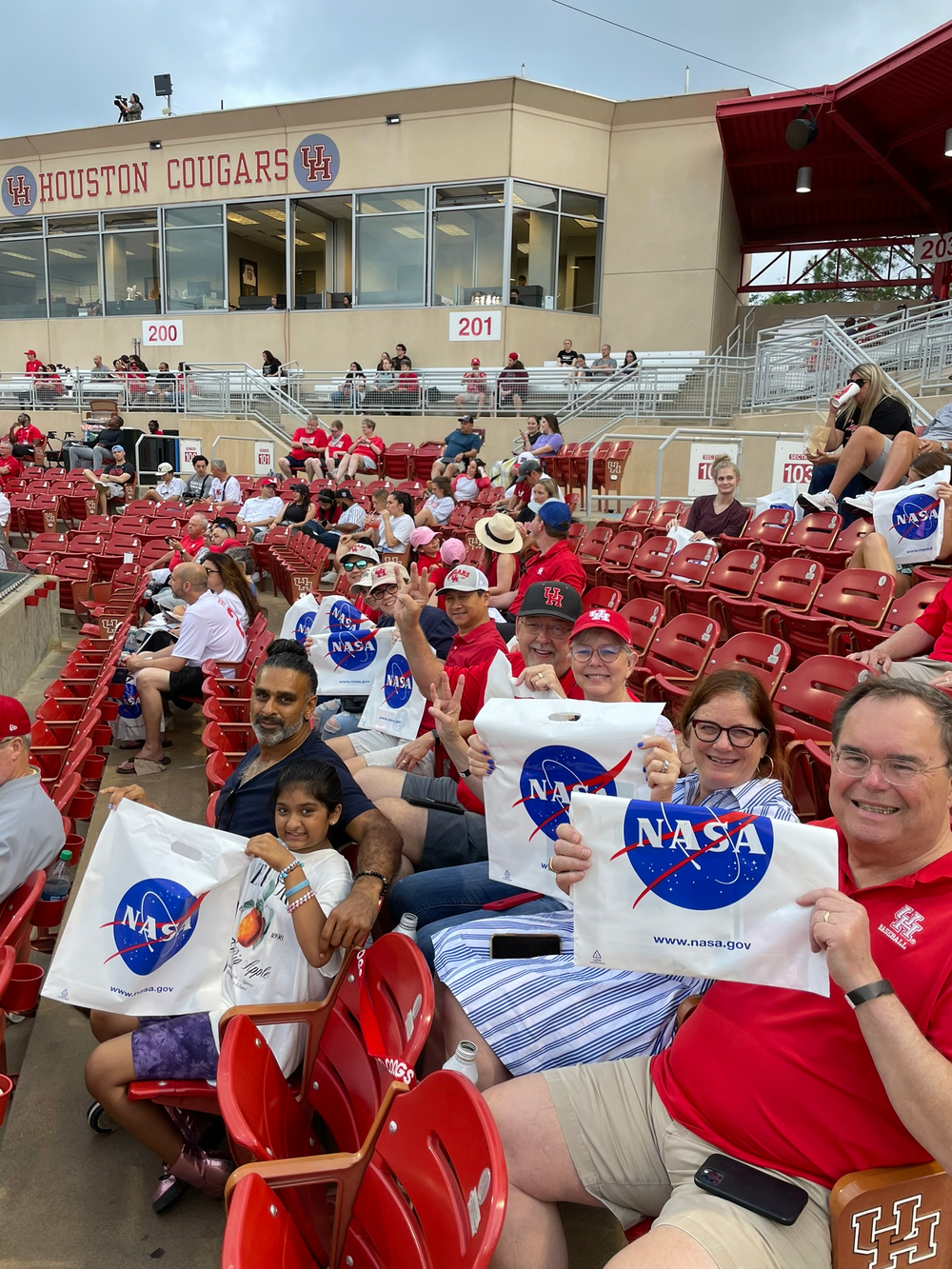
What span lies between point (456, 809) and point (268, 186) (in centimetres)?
2307

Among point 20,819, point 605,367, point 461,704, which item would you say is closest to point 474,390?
point 605,367

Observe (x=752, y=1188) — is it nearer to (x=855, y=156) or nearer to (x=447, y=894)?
(x=447, y=894)

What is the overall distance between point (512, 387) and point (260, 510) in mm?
6875

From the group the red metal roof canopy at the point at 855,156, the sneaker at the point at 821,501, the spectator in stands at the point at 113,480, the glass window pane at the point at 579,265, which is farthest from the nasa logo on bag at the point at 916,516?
the glass window pane at the point at 579,265

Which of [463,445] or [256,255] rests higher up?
[256,255]

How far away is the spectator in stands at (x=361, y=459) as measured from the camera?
16.6 m

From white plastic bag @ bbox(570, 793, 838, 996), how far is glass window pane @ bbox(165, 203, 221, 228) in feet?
82.3

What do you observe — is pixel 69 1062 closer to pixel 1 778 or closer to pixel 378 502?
pixel 1 778

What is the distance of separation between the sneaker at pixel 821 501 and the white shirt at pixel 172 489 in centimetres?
1256

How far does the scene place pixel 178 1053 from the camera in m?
2.46

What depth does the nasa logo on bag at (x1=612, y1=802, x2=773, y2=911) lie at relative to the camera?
5.74ft

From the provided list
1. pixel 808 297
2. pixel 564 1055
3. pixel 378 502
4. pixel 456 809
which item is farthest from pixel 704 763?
pixel 808 297

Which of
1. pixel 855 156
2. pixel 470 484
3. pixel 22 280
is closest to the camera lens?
pixel 470 484

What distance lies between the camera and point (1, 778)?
3035mm
